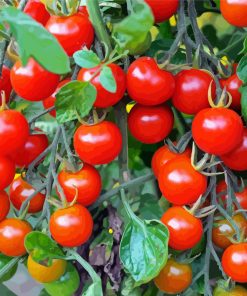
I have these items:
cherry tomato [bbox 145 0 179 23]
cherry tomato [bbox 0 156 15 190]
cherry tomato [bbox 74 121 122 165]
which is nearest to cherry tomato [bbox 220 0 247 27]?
cherry tomato [bbox 145 0 179 23]

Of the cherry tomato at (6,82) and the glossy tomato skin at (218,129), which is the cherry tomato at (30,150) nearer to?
the cherry tomato at (6,82)

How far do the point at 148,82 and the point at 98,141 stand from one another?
3.0 inches

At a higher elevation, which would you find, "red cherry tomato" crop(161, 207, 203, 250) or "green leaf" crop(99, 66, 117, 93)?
"green leaf" crop(99, 66, 117, 93)

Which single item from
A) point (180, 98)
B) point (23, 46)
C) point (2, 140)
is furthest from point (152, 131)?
point (23, 46)

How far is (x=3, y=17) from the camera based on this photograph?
0.42 m

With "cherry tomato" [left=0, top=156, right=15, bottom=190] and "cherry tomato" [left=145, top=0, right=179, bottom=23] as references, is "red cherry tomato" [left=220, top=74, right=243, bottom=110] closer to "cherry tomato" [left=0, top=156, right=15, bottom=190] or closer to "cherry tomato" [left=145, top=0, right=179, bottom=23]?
"cherry tomato" [left=145, top=0, right=179, bottom=23]

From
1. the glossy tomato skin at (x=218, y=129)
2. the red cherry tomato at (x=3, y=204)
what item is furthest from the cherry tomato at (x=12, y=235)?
the glossy tomato skin at (x=218, y=129)

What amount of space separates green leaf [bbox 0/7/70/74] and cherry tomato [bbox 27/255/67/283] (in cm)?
32

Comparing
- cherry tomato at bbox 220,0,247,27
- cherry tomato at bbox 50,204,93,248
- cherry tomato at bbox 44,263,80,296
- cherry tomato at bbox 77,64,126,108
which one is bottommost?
cherry tomato at bbox 44,263,80,296

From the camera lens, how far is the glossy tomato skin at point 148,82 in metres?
0.57

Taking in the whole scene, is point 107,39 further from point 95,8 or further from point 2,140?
point 2,140

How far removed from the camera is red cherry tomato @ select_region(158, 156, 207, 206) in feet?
1.98

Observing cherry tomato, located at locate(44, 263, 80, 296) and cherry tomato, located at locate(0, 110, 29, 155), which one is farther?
cherry tomato, located at locate(44, 263, 80, 296)

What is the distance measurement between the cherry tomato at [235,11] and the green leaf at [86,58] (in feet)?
0.44
